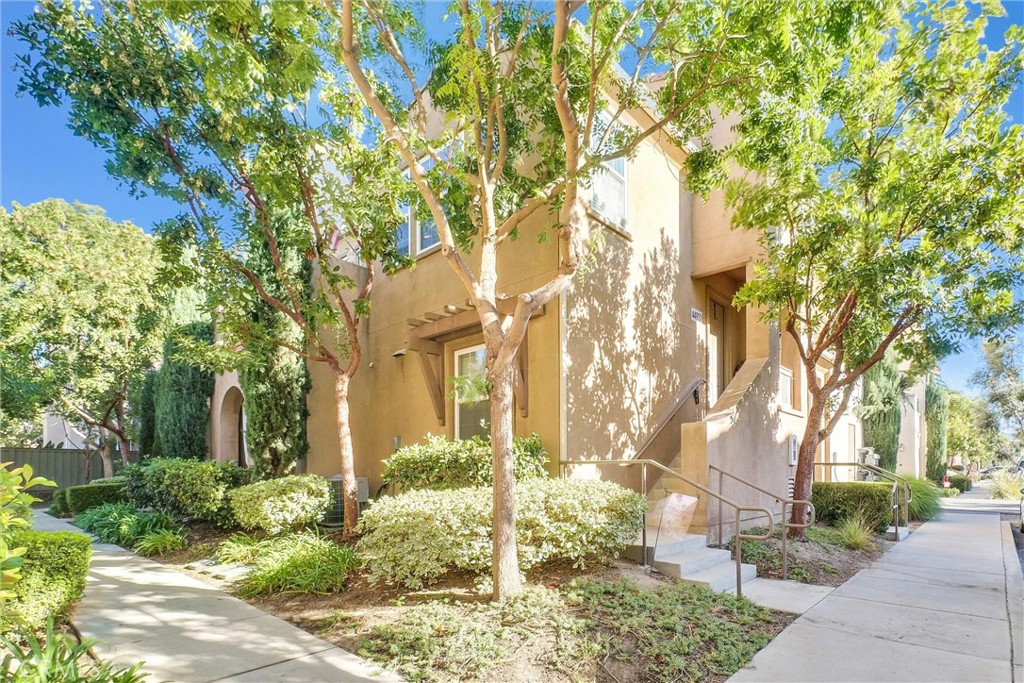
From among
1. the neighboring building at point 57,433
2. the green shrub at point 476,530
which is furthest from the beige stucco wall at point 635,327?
the neighboring building at point 57,433

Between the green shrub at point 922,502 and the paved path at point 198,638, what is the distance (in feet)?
42.4

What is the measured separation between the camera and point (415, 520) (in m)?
5.82

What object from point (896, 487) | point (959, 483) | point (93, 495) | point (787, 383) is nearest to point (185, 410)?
point (93, 495)

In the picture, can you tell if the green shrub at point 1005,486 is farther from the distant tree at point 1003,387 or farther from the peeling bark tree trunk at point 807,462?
the peeling bark tree trunk at point 807,462

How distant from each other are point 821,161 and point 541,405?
218 inches

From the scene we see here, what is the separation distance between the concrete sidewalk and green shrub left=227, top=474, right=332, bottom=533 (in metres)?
6.12

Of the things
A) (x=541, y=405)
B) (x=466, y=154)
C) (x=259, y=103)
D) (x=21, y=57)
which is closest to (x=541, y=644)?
(x=541, y=405)

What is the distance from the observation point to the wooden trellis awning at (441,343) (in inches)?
325

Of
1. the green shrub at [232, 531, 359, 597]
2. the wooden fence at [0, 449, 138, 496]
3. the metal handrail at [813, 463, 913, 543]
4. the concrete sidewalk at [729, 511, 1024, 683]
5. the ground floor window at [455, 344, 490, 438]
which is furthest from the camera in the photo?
the wooden fence at [0, 449, 138, 496]

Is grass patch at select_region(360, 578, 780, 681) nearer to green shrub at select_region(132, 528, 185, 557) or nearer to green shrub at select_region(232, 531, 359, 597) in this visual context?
green shrub at select_region(232, 531, 359, 597)

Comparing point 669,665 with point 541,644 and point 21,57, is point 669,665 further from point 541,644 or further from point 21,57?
point 21,57

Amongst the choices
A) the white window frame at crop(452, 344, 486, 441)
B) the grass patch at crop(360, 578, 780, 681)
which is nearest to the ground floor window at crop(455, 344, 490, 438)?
the white window frame at crop(452, 344, 486, 441)

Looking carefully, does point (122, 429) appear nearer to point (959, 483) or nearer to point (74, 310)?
point (74, 310)

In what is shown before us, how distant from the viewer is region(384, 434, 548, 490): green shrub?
296 inches
